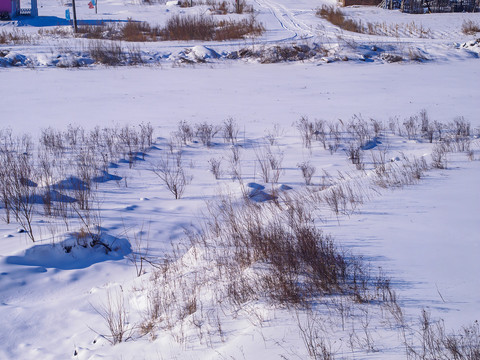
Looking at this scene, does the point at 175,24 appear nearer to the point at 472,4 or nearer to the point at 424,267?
the point at 472,4

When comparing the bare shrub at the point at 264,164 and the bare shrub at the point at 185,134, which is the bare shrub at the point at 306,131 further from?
the bare shrub at the point at 185,134

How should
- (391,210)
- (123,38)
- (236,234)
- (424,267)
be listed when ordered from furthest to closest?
1. (123,38)
2. (391,210)
3. (236,234)
4. (424,267)

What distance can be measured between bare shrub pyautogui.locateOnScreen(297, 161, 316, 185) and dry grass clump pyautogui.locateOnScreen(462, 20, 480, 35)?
25217mm

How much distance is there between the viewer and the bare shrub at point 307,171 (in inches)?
331

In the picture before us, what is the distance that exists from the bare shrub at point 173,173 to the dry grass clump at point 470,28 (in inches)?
1026

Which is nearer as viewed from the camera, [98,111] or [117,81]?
[98,111]

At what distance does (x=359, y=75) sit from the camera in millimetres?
20516

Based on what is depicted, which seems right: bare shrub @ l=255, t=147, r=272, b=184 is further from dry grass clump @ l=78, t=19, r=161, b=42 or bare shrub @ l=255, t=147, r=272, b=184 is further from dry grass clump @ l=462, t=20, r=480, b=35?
dry grass clump @ l=462, t=20, r=480, b=35

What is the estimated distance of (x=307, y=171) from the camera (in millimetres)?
8742

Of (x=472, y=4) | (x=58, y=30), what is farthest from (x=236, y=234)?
(x=472, y=4)

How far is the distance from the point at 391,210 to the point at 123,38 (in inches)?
1057

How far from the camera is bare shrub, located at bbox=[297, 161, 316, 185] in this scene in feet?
27.6

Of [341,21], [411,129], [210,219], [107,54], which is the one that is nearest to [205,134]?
[210,219]

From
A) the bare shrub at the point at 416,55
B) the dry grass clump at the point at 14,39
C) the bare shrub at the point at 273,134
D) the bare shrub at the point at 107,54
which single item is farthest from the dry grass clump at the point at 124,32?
the bare shrub at the point at 273,134
